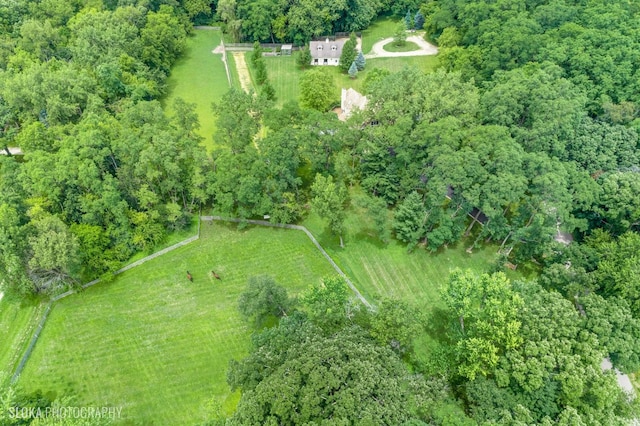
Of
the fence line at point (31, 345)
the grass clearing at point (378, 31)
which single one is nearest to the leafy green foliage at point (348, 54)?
the grass clearing at point (378, 31)

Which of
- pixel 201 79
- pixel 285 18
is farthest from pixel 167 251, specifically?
pixel 285 18

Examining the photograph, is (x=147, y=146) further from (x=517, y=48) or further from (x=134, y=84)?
(x=517, y=48)

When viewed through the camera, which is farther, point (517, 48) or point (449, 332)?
point (517, 48)

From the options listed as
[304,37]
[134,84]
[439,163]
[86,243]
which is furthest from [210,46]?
[439,163]

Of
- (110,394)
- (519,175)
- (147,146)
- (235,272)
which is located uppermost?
(147,146)

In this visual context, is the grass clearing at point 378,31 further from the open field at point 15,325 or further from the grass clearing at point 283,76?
the open field at point 15,325
